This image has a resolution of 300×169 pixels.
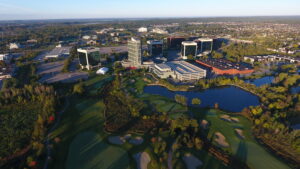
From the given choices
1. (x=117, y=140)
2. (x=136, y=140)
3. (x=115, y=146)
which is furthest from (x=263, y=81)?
(x=115, y=146)

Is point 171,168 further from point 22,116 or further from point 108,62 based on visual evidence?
point 108,62

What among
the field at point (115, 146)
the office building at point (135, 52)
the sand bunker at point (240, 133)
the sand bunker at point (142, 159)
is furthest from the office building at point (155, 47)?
the sand bunker at point (142, 159)

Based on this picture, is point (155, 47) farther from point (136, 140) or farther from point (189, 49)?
point (136, 140)

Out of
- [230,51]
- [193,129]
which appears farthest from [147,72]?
[230,51]

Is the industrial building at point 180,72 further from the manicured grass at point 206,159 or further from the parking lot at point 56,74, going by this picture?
the manicured grass at point 206,159

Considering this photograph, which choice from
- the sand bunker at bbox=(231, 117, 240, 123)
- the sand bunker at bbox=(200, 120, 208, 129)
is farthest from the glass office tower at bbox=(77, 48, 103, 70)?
the sand bunker at bbox=(231, 117, 240, 123)
